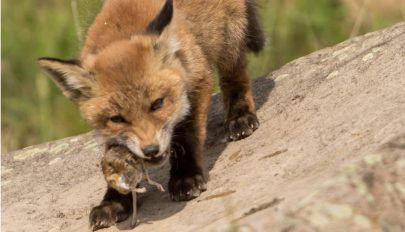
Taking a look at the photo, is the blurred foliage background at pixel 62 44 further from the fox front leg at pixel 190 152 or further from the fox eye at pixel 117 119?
the fox eye at pixel 117 119

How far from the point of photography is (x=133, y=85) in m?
4.51

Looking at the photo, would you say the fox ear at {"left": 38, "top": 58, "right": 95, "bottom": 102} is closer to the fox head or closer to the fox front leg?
the fox head

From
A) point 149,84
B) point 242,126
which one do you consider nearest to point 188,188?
point 149,84

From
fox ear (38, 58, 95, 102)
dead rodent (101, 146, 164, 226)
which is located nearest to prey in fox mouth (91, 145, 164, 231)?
dead rodent (101, 146, 164, 226)

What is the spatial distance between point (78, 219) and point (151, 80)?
0.91 m

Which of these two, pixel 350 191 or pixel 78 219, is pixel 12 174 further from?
pixel 350 191

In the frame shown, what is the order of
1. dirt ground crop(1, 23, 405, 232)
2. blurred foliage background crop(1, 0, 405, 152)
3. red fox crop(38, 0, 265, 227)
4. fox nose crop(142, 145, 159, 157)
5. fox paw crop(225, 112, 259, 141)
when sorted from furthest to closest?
blurred foliage background crop(1, 0, 405, 152) → fox paw crop(225, 112, 259, 141) → red fox crop(38, 0, 265, 227) → fox nose crop(142, 145, 159, 157) → dirt ground crop(1, 23, 405, 232)

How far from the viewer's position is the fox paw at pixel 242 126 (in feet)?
17.2

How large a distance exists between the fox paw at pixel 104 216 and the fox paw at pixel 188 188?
0.30m

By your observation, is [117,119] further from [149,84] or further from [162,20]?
[162,20]

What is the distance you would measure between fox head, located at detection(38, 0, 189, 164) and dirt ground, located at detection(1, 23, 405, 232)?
38 cm

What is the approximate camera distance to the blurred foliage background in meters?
8.63

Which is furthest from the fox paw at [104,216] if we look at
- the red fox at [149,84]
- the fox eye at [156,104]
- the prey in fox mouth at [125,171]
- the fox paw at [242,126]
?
the fox paw at [242,126]

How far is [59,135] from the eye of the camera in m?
8.38
